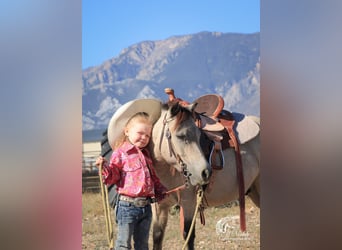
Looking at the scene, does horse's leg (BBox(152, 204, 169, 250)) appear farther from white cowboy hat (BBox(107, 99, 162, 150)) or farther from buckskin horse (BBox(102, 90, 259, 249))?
white cowboy hat (BBox(107, 99, 162, 150))

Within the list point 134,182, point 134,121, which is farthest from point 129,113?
point 134,182

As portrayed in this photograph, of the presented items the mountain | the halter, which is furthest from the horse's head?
the mountain

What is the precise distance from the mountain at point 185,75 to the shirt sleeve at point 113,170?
200 mm

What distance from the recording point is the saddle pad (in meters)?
2.95

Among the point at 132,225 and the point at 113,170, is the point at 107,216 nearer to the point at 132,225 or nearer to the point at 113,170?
the point at 132,225

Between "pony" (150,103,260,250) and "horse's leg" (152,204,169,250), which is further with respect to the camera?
"horse's leg" (152,204,169,250)

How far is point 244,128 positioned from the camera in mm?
2953

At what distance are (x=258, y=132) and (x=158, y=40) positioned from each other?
28.7 inches

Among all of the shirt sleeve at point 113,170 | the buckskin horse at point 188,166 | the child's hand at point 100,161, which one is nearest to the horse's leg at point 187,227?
the buckskin horse at point 188,166

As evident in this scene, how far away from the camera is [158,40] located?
2.93 metres

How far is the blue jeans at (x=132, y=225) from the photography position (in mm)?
2754
